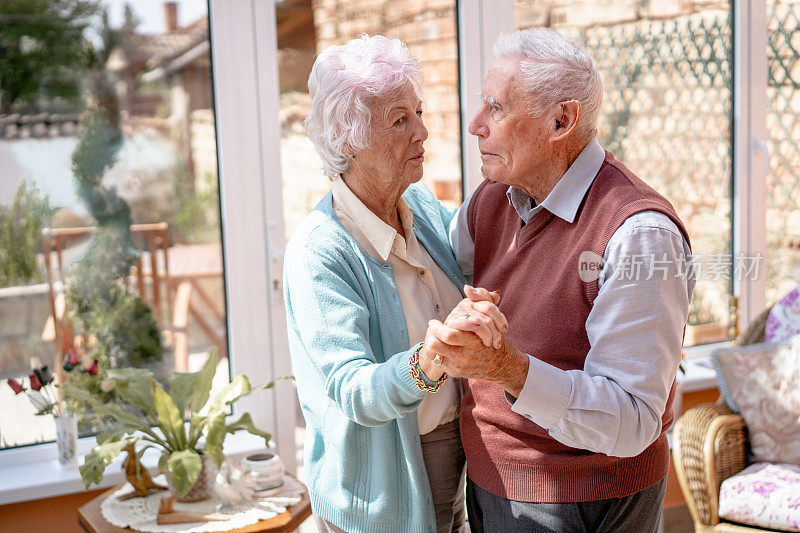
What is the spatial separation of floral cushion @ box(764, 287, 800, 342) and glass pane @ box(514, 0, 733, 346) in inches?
18.3

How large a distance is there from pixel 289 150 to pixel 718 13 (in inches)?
77.4

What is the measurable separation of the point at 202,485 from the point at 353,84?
1.35m

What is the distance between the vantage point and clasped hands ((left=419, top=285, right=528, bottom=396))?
1221 millimetres

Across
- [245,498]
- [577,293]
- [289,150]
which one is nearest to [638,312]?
[577,293]

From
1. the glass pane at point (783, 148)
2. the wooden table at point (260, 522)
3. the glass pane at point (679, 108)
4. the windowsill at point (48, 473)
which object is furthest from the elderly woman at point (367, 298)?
the glass pane at point (783, 148)

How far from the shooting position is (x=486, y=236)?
1678 mm

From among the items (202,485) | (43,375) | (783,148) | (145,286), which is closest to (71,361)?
(43,375)

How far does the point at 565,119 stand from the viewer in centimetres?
145

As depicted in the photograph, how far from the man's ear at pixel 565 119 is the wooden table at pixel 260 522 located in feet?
4.50

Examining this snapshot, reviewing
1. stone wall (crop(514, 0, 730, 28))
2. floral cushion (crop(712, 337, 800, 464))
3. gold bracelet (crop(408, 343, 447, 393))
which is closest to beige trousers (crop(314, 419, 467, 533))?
gold bracelet (crop(408, 343, 447, 393))

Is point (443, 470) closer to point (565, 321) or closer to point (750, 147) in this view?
point (565, 321)

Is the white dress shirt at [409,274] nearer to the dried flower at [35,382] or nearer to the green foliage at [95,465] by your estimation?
the green foliage at [95,465]

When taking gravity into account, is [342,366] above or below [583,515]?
above

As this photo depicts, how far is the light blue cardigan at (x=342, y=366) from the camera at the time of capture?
57.8 inches
